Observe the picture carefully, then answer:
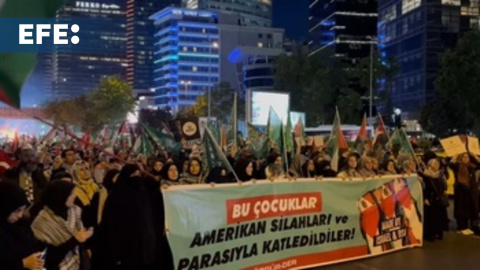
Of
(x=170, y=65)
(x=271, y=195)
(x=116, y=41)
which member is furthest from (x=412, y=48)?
(x=116, y=41)

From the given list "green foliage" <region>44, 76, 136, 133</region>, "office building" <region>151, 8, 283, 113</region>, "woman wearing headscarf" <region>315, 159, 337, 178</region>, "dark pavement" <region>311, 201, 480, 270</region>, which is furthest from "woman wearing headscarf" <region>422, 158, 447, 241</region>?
"office building" <region>151, 8, 283, 113</region>

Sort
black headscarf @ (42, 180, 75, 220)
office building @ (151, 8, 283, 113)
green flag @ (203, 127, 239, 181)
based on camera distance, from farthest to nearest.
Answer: office building @ (151, 8, 283, 113) < green flag @ (203, 127, 239, 181) < black headscarf @ (42, 180, 75, 220)

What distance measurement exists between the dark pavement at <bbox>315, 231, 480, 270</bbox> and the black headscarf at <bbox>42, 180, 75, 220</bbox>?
4.58 m

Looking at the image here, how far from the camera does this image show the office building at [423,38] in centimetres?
8306

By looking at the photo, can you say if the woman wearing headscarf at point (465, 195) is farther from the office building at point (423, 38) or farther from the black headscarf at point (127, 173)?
the office building at point (423, 38)

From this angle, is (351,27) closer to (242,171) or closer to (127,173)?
(242,171)

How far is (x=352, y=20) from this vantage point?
11744 centimetres

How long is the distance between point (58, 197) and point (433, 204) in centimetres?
788

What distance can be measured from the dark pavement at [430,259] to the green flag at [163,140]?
7237mm

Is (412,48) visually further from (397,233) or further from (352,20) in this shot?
(397,233)

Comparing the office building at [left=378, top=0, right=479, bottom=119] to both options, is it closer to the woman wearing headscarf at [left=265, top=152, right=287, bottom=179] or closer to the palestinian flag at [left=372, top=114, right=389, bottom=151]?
the palestinian flag at [left=372, top=114, right=389, bottom=151]

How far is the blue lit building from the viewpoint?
146 meters

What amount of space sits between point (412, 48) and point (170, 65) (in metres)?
74.6

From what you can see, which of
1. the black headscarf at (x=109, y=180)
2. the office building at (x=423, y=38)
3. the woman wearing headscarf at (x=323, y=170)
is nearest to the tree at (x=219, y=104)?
the office building at (x=423, y=38)
